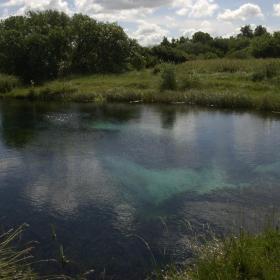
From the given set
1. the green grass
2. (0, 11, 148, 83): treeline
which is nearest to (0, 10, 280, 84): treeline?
(0, 11, 148, 83): treeline

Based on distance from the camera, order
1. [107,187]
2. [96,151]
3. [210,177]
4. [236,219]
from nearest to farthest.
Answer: [236,219] → [107,187] → [210,177] → [96,151]

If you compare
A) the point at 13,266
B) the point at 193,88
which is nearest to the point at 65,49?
the point at 193,88

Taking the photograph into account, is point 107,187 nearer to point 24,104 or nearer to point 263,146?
point 263,146

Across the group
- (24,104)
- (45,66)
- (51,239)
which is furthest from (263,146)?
(45,66)

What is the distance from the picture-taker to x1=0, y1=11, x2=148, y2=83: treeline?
4756 centimetres

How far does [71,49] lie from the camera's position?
52.7 metres

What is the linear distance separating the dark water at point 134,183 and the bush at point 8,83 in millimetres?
17019

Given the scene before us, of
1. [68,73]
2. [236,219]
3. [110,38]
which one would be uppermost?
[110,38]

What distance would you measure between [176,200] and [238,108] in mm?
20187

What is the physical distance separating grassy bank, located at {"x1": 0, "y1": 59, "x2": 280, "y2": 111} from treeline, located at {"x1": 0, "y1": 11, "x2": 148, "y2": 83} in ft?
11.7

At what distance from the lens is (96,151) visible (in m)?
21.5

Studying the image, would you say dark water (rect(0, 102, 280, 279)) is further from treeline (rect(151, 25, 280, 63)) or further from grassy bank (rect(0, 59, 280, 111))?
treeline (rect(151, 25, 280, 63))

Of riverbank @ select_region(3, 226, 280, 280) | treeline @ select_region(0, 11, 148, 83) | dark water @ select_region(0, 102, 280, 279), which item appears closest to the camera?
riverbank @ select_region(3, 226, 280, 280)

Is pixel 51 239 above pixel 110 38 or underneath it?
underneath
